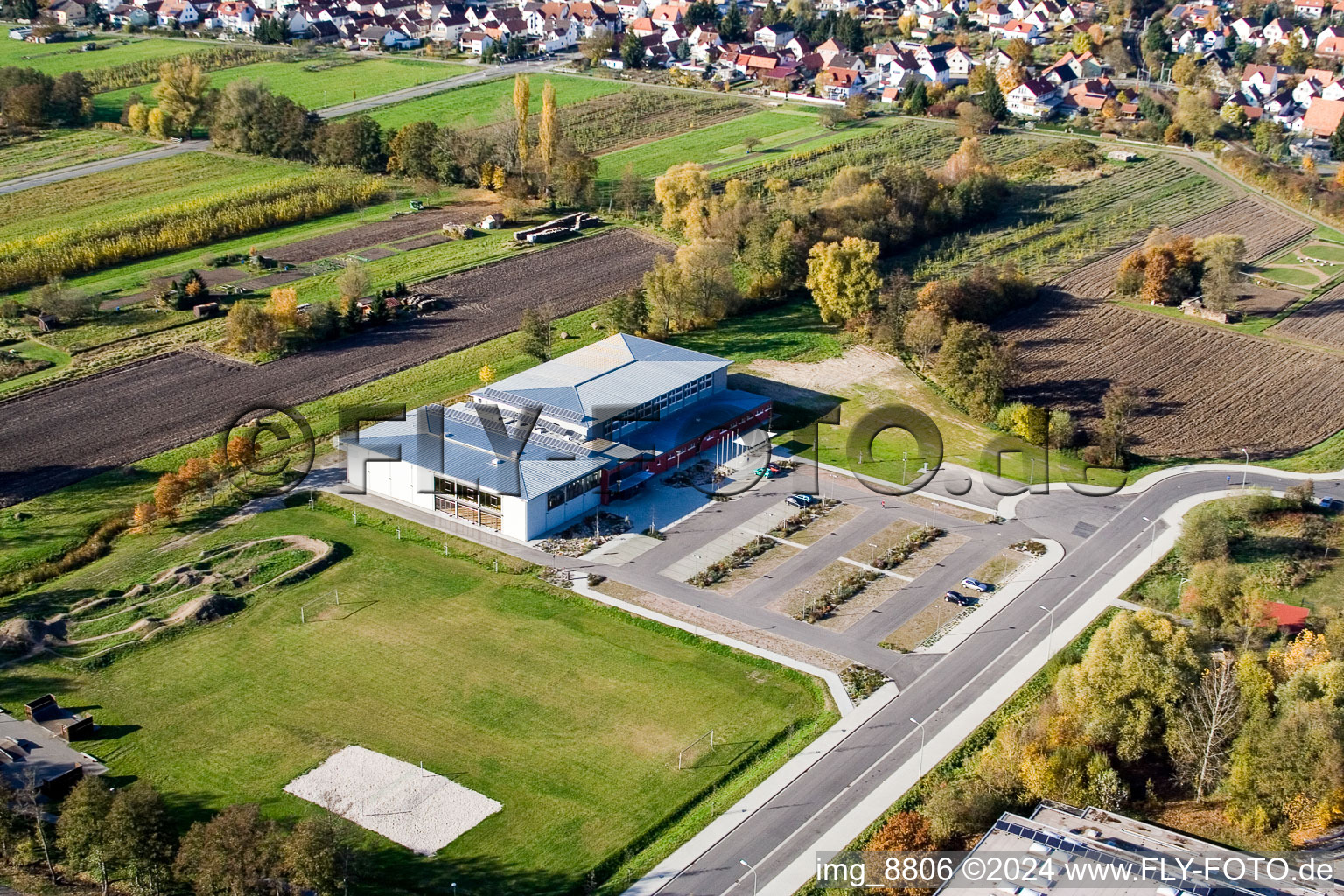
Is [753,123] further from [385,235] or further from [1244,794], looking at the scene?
[1244,794]

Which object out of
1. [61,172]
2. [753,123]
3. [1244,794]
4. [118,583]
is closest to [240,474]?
[118,583]

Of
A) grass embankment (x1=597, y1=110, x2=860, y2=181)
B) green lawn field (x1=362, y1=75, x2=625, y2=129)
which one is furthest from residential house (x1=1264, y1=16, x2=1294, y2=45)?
green lawn field (x1=362, y1=75, x2=625, y2=129)

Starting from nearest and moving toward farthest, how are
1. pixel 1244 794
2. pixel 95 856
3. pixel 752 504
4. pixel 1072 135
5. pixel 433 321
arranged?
pixel 95 856
pixel 1244 794
pixel 752 504
pixel 433 321
pixel 1072 135

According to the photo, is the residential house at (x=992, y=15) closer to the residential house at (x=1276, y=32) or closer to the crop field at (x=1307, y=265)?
the residential house at (x=1276, y=32)

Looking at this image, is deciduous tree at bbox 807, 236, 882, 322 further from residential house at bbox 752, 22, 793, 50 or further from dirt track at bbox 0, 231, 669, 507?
residential house at bbox 752, 22, 793, 50

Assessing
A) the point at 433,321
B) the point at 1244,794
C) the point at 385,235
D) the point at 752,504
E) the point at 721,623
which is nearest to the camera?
the point at 1244,794

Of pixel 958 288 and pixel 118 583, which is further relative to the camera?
pixel 958 288

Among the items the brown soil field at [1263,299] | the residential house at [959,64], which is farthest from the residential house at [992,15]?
the brown soil field at [1263,299]
